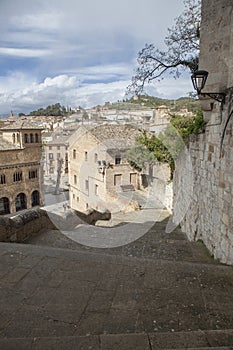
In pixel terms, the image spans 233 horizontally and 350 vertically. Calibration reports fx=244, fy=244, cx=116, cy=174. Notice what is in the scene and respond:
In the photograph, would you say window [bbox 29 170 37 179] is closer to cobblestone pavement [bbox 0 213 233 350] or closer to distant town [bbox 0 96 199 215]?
distant town [bbox 0 96 199 215]

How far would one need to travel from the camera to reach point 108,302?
245 centimetres

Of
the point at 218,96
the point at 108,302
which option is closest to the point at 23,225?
the point at 108,302

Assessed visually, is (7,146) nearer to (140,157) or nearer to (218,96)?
(140,157)

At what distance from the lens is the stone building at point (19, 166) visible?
2234 cm

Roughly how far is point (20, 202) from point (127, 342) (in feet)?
80.5

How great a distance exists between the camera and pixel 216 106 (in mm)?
4133

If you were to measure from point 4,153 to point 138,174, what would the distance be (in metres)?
12.4

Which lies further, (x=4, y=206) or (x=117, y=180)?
(x=4, y=206)

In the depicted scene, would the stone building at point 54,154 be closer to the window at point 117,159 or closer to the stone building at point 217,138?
the window at point 117,159


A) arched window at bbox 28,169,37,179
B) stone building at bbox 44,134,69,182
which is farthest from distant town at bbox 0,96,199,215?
stone building at bbox 44,134,69,182

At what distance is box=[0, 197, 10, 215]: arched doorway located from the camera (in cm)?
2239

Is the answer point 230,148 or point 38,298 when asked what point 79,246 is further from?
point 230,148

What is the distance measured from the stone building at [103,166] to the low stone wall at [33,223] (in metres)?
8.79

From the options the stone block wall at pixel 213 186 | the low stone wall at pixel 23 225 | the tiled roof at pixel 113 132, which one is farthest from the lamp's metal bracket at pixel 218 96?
the tiled roof at pixel 113 132
